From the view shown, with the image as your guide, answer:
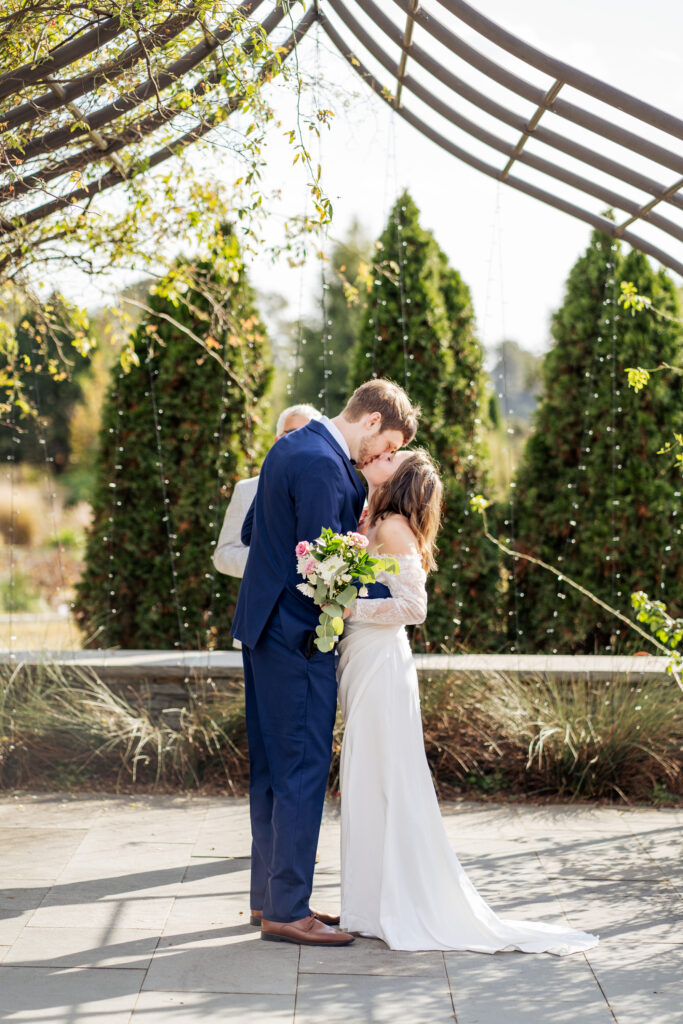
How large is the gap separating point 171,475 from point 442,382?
2057 millimetres

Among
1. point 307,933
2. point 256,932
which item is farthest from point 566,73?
point 256,932

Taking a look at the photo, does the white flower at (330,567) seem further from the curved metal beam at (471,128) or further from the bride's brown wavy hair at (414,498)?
the curved metal beam at (471,128)

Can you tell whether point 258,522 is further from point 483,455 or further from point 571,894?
point 483,455

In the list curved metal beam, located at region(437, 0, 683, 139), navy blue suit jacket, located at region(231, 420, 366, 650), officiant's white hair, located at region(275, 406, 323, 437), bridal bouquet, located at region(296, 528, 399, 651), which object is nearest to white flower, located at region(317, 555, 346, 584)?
bridal bouquet, located at region(296, 528, 399, 651)

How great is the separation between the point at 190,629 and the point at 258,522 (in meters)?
3.77

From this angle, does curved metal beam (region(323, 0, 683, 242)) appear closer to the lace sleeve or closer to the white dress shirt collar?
A: the white dress shirt collar

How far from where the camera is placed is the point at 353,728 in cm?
335

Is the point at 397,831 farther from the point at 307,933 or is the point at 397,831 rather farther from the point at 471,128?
the point at 471,128

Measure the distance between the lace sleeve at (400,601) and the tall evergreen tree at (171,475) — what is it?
3595 millimetres

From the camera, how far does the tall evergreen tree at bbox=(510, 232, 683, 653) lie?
677 centimetres

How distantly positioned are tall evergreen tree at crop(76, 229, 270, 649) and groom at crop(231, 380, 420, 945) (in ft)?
11.8

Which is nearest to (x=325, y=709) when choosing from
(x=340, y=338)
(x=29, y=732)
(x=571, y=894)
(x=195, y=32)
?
(x=571, y=894)

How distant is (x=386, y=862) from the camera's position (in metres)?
3.23

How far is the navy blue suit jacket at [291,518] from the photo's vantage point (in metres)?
3.18
